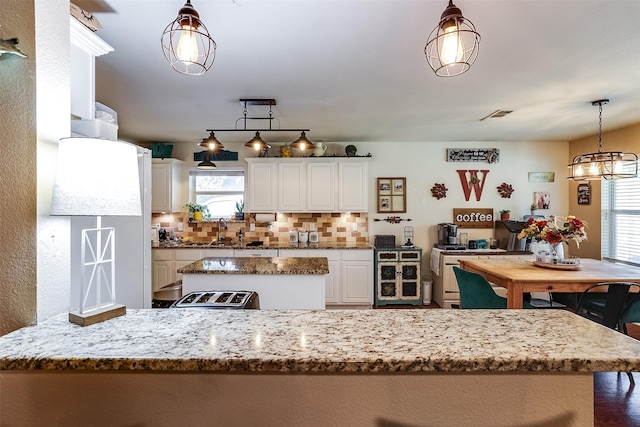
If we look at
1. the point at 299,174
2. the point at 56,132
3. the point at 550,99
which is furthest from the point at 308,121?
the point at 56,132

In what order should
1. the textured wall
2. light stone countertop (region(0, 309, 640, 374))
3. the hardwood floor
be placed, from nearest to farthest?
light stone countertop (region(0, 309, 640, 374))
the textured wall
the hardwood floor

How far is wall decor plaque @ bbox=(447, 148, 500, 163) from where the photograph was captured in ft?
17.7

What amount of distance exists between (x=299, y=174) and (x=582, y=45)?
142 inches

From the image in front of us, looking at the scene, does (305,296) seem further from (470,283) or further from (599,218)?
(599,218)

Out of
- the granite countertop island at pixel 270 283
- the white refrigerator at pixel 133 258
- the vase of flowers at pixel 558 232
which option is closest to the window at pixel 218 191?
the granite countertop island at pixel 270 283

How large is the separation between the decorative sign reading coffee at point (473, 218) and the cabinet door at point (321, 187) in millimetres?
2062

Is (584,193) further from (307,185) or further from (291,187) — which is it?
(291,187)

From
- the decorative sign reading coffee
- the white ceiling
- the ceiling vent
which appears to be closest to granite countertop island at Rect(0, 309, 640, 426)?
the white ceiling

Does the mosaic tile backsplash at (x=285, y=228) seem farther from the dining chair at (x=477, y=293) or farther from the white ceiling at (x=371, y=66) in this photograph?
the dining chair at (x=477, y=293)

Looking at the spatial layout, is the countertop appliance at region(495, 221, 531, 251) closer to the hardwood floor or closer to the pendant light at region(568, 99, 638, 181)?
the pendant light at region(568, 99, 638, 181)

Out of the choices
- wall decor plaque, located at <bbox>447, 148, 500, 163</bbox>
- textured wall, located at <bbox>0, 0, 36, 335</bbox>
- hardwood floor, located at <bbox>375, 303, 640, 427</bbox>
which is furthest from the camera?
wall decor plaque, located at <bbox>447, 148, 500, 163</bbox>

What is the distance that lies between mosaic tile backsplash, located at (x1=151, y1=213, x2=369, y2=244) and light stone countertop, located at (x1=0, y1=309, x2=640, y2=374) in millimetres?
4278

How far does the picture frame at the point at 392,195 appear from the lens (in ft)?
17.8

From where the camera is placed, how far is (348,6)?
5.85ft
